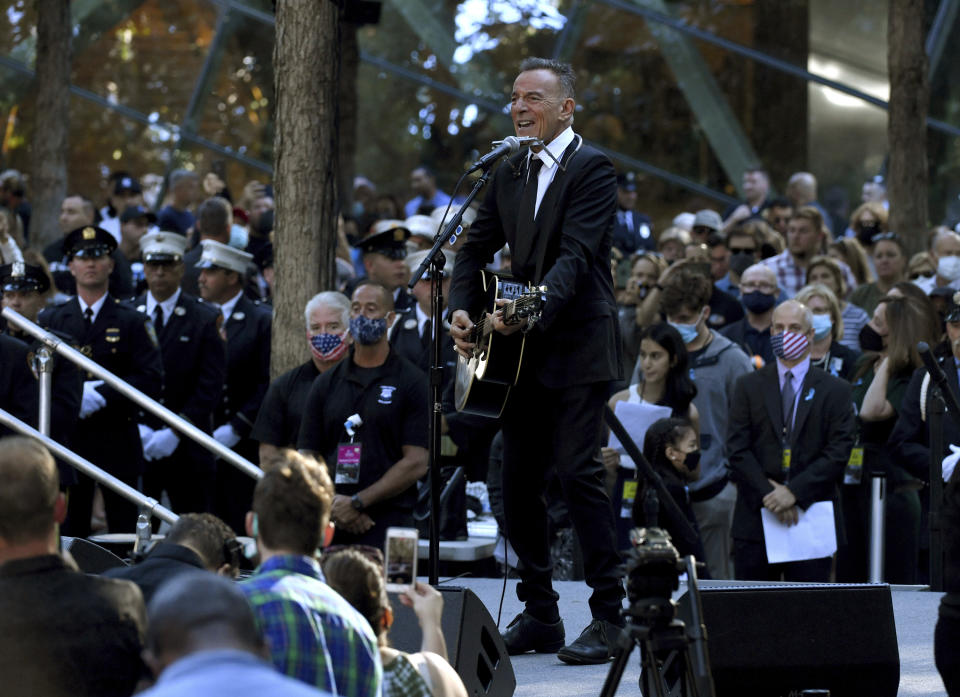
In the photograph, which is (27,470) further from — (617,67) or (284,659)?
(617,67)

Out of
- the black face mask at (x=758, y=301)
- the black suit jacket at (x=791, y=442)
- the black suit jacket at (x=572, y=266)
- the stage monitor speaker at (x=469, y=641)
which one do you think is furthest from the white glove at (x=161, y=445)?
the stage monitor speaker at (x=469, y=641)

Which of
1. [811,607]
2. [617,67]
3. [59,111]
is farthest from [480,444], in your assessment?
[617,67]

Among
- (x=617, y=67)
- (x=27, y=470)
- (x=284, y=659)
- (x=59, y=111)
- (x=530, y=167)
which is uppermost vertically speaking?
(x=617, y=67)

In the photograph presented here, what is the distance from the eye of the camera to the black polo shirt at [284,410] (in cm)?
877

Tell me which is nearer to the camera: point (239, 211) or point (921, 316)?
point (921, 316)

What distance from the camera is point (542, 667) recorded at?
6.30 meters

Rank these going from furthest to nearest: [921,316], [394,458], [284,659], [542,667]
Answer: [921,316] → [394,458] → [542,667] → [284,659]

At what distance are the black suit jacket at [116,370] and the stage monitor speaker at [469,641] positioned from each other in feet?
13.8

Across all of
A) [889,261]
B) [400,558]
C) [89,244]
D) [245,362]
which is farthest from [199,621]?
[889,261]

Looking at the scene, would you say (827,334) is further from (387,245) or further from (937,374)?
(387,245)

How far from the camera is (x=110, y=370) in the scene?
9727mm

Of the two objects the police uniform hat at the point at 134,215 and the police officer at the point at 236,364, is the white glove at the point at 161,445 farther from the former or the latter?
the police uniform hat at the point at 134,215

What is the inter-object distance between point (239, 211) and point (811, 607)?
993 centimetres

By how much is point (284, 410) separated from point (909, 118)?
7.51m
